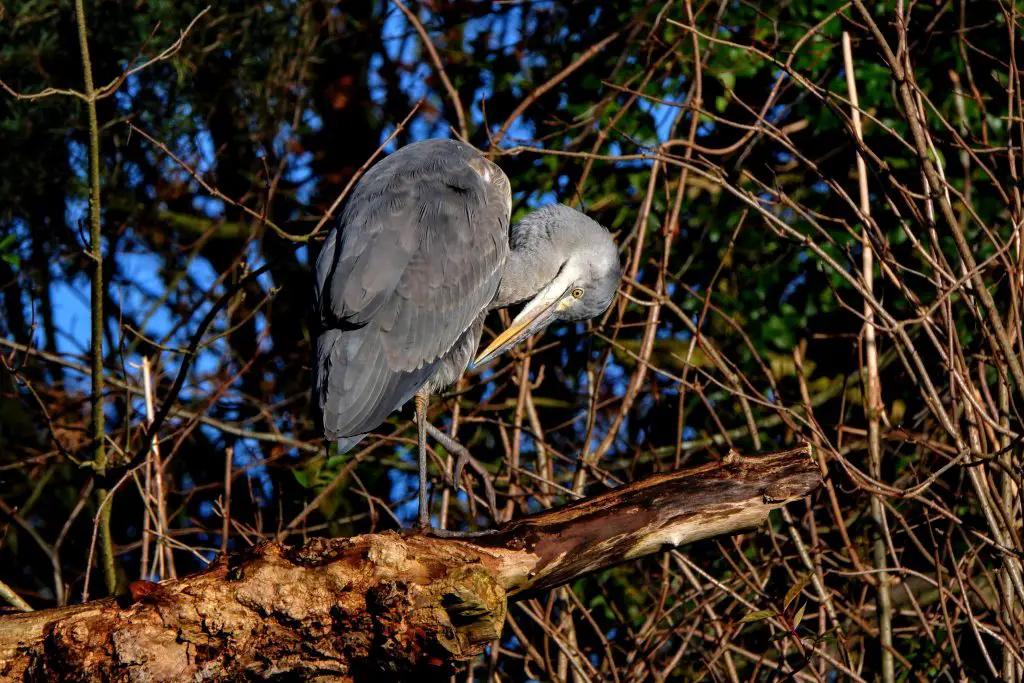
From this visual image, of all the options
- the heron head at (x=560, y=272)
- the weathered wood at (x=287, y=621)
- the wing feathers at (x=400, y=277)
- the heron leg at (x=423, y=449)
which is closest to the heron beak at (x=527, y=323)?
the heron head at (x=560, y=272)

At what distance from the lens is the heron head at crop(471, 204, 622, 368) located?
479 cm

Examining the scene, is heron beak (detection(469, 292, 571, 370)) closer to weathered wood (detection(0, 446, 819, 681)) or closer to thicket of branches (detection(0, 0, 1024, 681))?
thicket of branches (detection(0, 0, 1024, 681))

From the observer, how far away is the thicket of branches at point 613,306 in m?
4.48

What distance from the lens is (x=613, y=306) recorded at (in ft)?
18.4

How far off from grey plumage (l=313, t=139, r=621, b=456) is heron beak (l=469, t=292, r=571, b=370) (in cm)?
1

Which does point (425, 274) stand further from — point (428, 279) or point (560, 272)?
point (560, 272)

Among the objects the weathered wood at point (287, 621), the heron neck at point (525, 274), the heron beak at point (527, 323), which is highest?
the heron neck at point (525, 274)

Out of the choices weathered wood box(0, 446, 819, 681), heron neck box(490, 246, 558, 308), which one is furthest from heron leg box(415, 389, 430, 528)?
weathered wood box(0, 446, 819, 681)

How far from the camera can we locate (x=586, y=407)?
5.83m

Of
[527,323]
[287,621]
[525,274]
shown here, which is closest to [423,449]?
[527,323]

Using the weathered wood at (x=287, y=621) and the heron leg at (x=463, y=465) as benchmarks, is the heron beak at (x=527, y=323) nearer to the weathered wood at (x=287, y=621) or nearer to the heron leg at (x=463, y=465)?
the heron leg at (x=463, y=465)

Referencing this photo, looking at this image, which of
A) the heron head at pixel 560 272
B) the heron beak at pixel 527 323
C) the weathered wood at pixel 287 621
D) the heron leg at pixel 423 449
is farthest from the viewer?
the heron head at pixel 560 272

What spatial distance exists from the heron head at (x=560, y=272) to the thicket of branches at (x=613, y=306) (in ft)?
0.42

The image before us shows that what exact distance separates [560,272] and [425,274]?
0.84 metres
